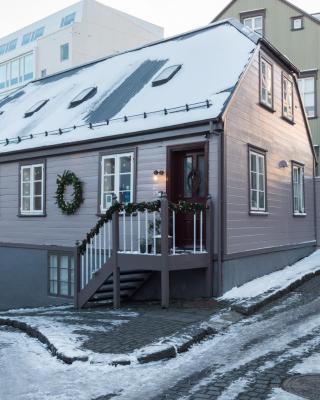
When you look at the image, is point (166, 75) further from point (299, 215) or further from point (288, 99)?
point (299, 215)

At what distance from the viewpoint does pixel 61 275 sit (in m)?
14.5

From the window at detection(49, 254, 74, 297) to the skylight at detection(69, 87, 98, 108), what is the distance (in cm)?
482

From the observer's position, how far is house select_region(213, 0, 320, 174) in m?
21.0

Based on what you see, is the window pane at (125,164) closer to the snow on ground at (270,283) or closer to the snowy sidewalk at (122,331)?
the snowy sidewalk at (122,331)

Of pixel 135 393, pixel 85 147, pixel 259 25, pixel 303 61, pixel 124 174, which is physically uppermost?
pixel 259 25

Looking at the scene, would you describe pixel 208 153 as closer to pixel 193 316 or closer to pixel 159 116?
pixel 159 116

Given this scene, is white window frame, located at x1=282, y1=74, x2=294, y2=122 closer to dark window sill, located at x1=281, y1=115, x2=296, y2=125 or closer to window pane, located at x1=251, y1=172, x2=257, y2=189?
dark window sill, located at x1=281, y1=115, x2=296, y2=125

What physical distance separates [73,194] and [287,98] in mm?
7045

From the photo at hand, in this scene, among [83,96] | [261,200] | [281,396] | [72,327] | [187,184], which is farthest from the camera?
[83,96]

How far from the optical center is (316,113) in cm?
2091

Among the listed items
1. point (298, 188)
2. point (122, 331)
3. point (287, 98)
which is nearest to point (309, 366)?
point (122, 331)

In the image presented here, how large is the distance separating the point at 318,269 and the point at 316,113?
925 centimetres

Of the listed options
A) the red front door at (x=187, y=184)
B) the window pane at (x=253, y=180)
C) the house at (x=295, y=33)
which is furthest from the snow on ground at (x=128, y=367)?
the house at (x=295, y=33)

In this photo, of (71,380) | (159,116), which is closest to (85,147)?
(159,116)
